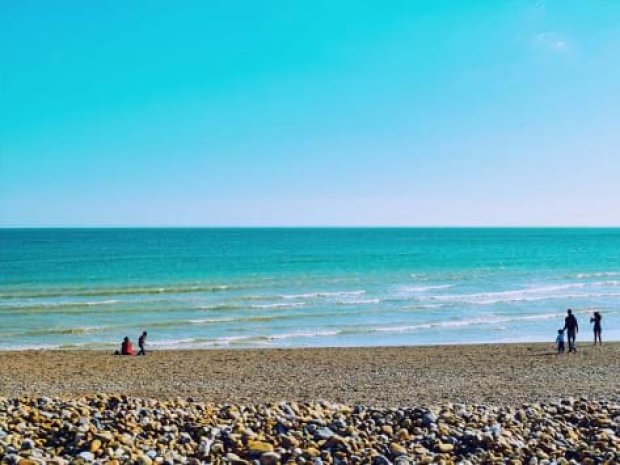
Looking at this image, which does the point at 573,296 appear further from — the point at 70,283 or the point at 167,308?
the point at 70,283

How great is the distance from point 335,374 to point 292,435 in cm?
887

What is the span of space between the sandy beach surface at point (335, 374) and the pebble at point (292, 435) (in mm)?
4089

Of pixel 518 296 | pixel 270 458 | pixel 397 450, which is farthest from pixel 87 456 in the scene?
pixel 518 296

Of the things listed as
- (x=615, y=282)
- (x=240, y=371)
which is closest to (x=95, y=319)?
(x=240, y=371)

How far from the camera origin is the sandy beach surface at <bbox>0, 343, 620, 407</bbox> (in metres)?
13.8

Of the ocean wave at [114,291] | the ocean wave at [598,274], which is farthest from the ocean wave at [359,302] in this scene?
the ocean wave at [598,274]

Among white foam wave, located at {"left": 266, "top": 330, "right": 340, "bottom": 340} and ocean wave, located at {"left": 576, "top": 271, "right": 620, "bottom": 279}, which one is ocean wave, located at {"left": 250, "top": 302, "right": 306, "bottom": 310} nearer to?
white foam wave, located at {"left": 266, "top": 330, "right": 340, "bottom": 340}

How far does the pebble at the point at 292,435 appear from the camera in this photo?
23.3ft

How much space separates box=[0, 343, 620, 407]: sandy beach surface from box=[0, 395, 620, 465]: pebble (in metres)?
4.09

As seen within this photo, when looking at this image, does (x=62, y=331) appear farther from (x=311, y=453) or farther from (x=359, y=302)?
(x=311, y=453)

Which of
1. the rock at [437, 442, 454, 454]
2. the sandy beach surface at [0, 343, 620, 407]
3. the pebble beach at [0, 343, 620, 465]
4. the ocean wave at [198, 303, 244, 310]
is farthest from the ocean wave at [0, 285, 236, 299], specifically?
the rock at [437, 442, 454, 454]

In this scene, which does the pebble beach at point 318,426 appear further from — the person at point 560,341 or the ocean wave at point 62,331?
the ocean wave at point 62,331

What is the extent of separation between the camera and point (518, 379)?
15500 millimetres

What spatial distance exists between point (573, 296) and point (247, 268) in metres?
31.6
